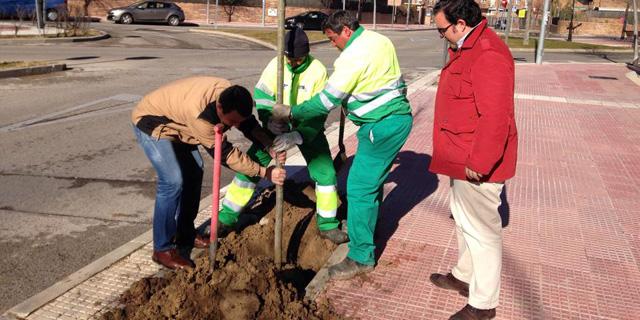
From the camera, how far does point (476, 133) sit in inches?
120

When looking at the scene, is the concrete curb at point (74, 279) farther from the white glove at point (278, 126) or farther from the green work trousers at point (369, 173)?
the green work trousers at point (369, 173)

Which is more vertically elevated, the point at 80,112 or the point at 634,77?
the point at 634,77

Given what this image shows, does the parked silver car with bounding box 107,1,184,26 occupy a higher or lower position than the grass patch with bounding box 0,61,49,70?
higher

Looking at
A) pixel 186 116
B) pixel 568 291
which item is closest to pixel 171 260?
pixel 186 116

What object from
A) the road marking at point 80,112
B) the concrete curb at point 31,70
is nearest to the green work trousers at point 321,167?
the road marking at point 80,112

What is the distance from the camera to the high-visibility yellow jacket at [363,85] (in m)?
3.67

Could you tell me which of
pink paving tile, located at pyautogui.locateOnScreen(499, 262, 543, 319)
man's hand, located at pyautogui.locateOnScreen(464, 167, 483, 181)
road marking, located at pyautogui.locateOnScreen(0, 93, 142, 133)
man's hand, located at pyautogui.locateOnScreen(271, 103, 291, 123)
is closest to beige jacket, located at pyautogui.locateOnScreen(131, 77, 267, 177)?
man's hand, located at pyautogui.locateOnScreen(271, 103, 291, 123)

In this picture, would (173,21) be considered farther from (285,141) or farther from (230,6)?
(285,141)

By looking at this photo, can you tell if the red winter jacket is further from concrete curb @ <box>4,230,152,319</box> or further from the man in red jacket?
concrete curb @ <box>4,230,152,319</box>

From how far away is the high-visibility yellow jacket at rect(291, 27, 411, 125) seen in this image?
3670 mm

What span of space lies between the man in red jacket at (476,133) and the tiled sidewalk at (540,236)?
48 centimetres

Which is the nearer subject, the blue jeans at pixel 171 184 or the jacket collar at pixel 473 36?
the jacket collar at pixel 473 36

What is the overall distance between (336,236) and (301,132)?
35.6 inches

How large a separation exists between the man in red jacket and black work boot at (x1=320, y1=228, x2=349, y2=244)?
1178 millimetres
